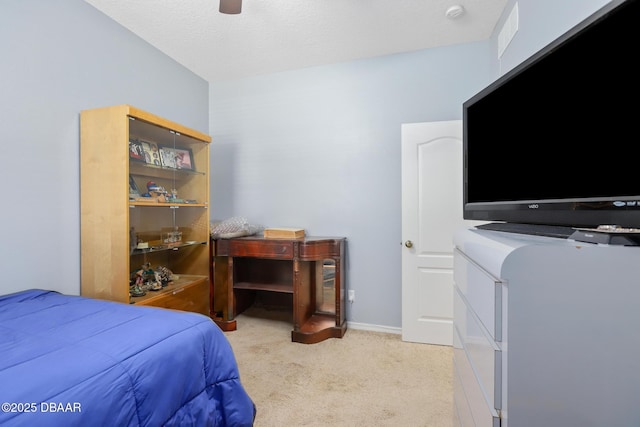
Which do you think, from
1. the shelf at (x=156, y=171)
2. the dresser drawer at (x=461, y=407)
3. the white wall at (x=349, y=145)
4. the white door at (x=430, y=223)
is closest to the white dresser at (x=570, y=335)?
the dresser drawer at (x=461, y=407)

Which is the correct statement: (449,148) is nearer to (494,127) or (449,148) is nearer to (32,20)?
(494,127)

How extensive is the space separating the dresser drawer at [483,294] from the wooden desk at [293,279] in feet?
5.63

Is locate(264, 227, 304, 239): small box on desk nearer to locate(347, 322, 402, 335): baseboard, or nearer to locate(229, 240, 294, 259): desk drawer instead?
locate(229, 240, 294, 259): desk drawer

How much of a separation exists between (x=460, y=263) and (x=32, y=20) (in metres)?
2.87

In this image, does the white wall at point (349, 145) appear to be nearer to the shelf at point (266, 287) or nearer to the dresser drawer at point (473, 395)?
the shelf at point (266, 287)

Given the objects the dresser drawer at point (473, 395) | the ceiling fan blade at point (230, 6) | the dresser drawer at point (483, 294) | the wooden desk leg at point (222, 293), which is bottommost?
the wooden desk leg at point (222, 293)

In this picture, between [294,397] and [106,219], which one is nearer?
[294,397]

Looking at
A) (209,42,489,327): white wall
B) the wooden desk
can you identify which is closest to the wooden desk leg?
the wooden desk

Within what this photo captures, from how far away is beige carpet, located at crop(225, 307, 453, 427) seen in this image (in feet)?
5.46

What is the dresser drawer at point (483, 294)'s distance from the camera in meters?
0.68

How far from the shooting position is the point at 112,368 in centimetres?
92

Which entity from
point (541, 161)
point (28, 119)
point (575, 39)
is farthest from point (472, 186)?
point (28, 119)

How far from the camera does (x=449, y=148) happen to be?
2539mm

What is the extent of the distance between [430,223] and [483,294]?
1901 mm
